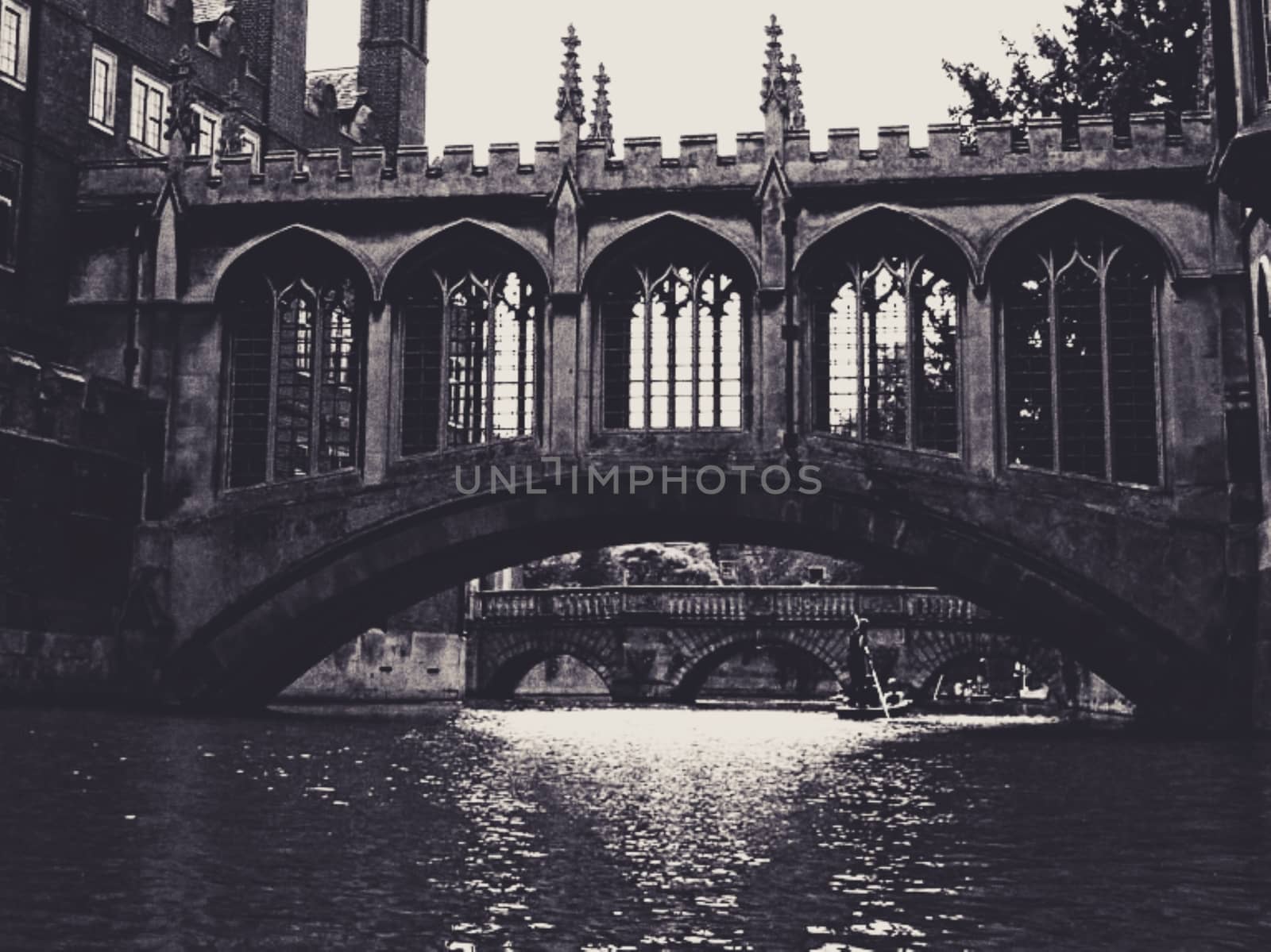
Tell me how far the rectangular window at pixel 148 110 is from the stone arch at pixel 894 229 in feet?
46.4

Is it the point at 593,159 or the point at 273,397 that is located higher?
the point at 593,159

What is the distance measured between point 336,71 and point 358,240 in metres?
23.3

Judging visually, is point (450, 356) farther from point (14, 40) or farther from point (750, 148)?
point (14, 40)

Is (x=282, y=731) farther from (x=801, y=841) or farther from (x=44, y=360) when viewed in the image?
(x=801, y=841)

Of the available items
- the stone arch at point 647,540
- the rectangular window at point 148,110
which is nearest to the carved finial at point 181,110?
the rectangular window at point 148,110

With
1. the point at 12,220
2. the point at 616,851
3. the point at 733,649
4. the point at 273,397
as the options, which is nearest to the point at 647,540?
the point at 273,397

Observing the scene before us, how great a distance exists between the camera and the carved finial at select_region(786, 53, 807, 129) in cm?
2706

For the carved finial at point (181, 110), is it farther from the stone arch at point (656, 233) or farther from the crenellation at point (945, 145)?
the crenellation at point (945, 145)

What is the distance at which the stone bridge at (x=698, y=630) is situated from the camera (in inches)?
2032

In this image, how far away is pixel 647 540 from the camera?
28.9m

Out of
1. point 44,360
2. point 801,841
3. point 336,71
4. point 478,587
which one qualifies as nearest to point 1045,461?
point 44,360

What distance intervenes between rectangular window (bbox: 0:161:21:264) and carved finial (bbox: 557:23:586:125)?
8.92 metres

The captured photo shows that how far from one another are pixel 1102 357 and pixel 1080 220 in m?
2.11

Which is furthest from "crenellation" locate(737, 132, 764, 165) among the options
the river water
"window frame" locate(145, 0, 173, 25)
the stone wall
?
the stone wall
